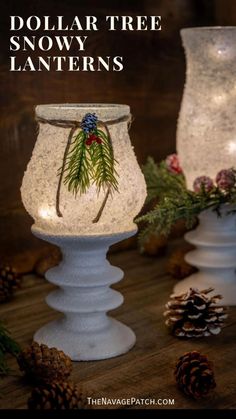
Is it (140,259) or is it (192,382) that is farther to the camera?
(140,259)

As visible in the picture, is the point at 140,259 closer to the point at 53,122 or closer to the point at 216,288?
the point at 216,288

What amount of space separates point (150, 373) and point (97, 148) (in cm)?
37

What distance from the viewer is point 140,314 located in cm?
140

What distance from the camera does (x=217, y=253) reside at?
1.46 metres

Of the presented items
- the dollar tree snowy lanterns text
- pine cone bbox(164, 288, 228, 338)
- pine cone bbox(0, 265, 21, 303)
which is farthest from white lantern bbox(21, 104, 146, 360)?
the dollar tree snowy lanterns text

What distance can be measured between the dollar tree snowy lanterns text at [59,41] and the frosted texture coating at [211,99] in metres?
0.20

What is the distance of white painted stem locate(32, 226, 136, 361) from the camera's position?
118cm

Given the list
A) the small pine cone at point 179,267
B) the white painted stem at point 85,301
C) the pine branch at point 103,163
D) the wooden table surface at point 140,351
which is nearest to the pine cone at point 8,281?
the wooden table surface at point 140,351

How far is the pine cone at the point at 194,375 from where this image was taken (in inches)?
41.0

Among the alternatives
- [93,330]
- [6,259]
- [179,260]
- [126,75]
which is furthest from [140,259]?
[93,330]

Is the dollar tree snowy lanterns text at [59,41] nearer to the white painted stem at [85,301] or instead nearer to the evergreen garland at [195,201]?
the evergreen garland at [195,201]

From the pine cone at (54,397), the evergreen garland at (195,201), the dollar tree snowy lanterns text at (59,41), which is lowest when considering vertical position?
the pine cone at (54,397)

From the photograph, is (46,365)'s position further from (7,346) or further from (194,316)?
(194,316)

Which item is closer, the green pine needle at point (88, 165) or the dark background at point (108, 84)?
the green pine needle at point (88, 165)
